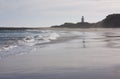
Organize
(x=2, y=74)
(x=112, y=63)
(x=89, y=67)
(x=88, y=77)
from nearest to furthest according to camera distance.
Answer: (x=88, y=77) < (x=2, y=74) < (x=89, y=67) < (x=112, y=63)

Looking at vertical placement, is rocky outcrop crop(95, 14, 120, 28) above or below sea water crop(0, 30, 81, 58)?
below

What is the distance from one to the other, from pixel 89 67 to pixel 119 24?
12572 cm

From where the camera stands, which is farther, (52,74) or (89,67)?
(89,67)

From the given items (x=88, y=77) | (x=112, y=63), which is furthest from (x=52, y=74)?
(x=112, y=63)

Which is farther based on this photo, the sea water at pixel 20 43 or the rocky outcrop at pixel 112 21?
the rocky outcrop at pixel 112 21

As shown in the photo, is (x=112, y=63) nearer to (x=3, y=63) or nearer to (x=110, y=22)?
(x=3, y=63)

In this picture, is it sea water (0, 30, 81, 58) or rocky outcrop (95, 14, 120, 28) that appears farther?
rocky outcrop (95, 14, 120, 28)

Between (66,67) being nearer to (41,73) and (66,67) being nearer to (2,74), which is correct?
(41,73)

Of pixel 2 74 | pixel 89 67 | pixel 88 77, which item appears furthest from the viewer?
pixel 89 67

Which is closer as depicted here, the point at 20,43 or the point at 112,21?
the point at 20,43

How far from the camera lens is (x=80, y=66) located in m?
9.92

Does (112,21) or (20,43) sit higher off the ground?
(20,43)

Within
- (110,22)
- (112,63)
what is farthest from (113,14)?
(112,63)

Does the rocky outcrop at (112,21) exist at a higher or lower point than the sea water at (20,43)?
lower
